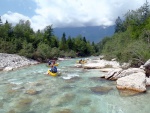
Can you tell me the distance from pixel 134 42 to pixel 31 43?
36132 mm

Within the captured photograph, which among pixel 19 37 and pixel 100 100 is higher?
pixel 19 37

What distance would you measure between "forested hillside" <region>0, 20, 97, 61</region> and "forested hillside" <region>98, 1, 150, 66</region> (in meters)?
18.1

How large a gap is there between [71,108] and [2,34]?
5253 cm

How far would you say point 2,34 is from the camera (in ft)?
203

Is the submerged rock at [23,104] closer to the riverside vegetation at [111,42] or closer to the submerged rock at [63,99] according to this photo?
the submerged rock at [63,99]

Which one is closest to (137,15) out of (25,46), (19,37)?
(25,46)

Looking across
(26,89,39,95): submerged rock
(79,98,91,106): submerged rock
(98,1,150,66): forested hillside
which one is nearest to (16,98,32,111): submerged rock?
(26,89,39,95): submerged rock

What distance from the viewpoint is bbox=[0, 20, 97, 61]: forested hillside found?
55438 mm

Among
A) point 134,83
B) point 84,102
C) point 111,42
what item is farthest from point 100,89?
point 111,42

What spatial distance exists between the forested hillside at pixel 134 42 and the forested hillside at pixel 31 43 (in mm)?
18130

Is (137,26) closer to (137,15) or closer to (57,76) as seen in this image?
(137,15)

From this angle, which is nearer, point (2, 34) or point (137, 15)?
point (137, 15)

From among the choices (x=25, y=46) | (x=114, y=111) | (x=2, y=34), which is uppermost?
(x=2, y=34)

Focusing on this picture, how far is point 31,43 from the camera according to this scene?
61188 mm
